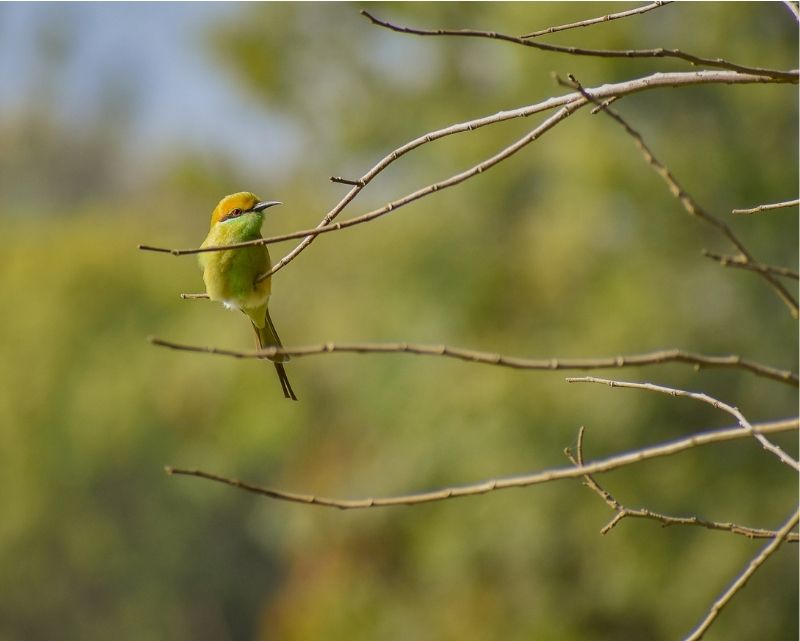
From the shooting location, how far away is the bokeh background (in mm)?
9758

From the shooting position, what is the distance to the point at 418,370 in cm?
1206

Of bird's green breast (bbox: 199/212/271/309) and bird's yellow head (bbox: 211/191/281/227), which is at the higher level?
bird's yellow head (bbox: 211/191/281/227)

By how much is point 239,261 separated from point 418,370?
33.4 feet

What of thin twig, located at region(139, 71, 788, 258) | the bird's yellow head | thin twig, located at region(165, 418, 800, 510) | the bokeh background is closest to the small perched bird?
the bird's yellow head

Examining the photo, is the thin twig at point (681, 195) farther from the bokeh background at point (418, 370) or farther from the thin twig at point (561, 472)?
the bokeh background at point (418, 370)

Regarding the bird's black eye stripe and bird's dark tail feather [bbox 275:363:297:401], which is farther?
the bird's black eye stripe

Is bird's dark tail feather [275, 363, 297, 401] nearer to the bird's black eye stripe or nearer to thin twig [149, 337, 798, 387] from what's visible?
the bird's black eye stripe

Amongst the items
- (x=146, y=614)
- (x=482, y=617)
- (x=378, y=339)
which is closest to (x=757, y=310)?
(x=482, y=617)

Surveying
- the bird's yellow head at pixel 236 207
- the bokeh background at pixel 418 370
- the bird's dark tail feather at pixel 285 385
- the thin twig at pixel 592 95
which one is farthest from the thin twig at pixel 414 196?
the bokeh background at pixel 418 370

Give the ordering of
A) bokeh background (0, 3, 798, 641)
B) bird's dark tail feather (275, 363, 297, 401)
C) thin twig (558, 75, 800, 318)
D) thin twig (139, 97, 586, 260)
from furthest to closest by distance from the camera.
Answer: bokeh background (0, 3, 798, 641), bird's dark tail feather (275, 363, 297, 401), thin twig (139, 97, 586, 260), thin twig (558, 75, 800, 318)

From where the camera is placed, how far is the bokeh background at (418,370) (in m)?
9.76

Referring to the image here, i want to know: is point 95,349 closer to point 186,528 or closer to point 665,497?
point 186,528

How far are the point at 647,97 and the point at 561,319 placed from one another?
83.7 inches

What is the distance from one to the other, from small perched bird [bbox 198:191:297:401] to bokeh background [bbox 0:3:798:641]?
6.87 metres
